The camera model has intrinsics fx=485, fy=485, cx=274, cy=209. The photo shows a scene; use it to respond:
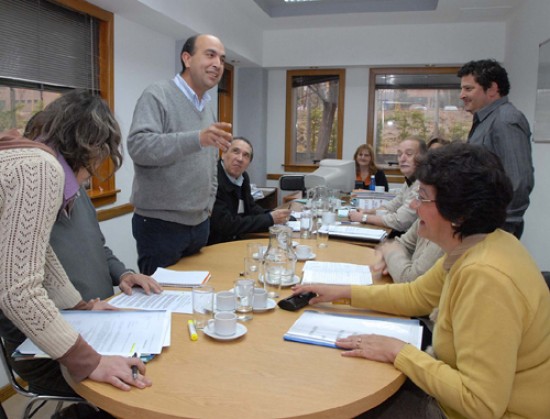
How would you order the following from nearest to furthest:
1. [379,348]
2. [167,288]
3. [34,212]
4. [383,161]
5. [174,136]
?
1. [34,212]
2. [379,348]
3. [167,288]
4. [174,136]
5. [383,161]

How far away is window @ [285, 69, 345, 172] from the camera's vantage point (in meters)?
6.58

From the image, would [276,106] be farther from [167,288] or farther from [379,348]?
[379,348]

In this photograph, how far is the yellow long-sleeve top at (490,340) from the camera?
42.5 inches

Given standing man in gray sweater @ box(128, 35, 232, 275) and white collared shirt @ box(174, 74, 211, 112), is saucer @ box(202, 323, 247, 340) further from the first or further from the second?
white collared shirt @ box(174, 74, 211, 112)

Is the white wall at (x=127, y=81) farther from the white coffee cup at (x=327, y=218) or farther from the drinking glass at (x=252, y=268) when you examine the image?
the drinking glass at (x=252, y=268)

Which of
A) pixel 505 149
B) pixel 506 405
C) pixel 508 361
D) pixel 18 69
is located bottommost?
pixel 506 405

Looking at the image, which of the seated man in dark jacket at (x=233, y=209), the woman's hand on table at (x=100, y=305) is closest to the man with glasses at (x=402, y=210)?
the seated man in dark jacket at (x=233, y=209)

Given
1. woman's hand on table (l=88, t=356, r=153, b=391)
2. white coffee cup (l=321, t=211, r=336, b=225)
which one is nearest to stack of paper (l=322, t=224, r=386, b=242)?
white coffee cup (l=321, t=211, r=336, b=225)

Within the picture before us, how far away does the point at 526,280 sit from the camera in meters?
1.14

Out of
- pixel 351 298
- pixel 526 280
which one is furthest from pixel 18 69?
pixel 526 280

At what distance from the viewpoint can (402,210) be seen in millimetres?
3229

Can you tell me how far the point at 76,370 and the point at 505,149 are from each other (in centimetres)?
237

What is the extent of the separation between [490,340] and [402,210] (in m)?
2.20

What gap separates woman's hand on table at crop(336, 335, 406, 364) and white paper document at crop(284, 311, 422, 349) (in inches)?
1.8
